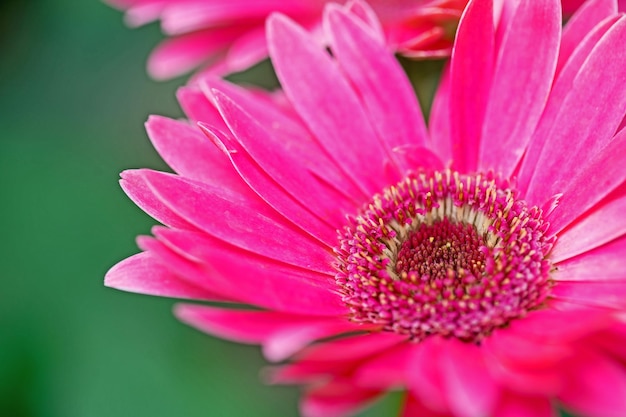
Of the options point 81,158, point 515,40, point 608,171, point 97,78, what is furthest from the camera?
point 97,78

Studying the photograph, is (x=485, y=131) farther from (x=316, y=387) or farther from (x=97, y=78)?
(x=97, y=78)

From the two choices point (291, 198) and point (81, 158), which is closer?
point (291, 198)

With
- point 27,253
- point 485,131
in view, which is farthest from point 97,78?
point 485,131

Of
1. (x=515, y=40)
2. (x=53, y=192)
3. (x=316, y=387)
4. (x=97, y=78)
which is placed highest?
(x=97, y=78)

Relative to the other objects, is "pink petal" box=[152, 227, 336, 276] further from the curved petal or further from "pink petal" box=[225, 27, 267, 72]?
"pink petal" box=[225, 27, 267, 72]

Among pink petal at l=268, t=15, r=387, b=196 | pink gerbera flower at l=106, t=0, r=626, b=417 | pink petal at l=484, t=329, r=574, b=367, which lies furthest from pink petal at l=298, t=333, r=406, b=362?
pink petal at l=268, t=15, r=387, b=196

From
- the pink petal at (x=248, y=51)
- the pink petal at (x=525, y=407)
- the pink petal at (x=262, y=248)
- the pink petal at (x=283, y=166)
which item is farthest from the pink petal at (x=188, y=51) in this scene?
the pink petal at (x=525, y=407)

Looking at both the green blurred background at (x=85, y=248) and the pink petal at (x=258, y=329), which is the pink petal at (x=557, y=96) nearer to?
the green blurred background at (x=85, y=248)

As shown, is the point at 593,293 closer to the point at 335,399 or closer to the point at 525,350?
the point at 525,350
